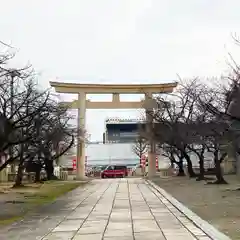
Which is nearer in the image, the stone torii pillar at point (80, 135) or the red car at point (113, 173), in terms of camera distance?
the stone torii pillar at point (80, 135)

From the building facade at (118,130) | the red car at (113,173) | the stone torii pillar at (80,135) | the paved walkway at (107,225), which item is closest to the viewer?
the paved walkway at (107,225)

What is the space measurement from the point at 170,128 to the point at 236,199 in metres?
22.7

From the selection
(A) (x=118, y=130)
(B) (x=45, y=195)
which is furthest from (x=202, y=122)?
(A) (x=118, y=130)

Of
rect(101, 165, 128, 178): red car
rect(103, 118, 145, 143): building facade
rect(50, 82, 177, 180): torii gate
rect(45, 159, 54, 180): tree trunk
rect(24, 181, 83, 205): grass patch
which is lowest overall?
rect(24, 181, 83, 205): grass patch

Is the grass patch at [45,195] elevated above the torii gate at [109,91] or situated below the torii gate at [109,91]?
below

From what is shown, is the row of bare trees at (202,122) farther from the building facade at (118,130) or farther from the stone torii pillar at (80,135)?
the building facade at (118,130)

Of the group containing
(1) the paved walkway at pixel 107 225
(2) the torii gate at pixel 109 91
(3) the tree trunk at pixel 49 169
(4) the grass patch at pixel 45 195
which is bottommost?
(1) the paved walkway at pixel 107 225

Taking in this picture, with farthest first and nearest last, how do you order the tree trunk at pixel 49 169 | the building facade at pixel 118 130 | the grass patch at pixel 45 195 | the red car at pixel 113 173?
the building facade at pixel 118 130 < the red car at pixel 113 173 < the tree trunk at pixel 49 169 < the grass patch at pixel 45 195

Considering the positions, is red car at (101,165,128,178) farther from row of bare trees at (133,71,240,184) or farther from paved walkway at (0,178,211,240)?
paved walkway at (0,178,211,240)

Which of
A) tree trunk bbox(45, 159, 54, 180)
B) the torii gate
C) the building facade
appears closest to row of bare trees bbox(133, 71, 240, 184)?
the torii gate

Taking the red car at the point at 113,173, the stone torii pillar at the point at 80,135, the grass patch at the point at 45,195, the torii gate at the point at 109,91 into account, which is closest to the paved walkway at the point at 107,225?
the grass patch at the point at 45,195

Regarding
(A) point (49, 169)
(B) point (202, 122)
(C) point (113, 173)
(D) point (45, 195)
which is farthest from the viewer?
(C) point (113, 173)

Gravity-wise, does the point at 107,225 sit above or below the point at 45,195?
below

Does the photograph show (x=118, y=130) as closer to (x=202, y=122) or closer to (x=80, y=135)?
(x=80, y=135)
